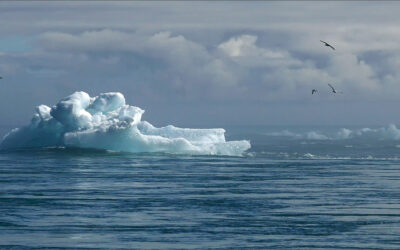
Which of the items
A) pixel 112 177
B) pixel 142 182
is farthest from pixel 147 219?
pixel 112 177

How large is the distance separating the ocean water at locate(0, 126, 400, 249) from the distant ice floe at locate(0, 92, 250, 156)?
7.12 m

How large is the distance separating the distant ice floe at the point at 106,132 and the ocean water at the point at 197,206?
712 cm

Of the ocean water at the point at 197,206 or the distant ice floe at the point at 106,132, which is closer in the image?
the ocean water at the point at 197,206

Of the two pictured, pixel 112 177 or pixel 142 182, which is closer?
pixel 142 182

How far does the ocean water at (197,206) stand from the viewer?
93.0ft

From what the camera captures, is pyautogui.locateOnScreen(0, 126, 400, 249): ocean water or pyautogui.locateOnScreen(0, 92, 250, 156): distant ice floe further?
pyautogui.locateOnScreen(0, 92, 250, 156): distant ice floe

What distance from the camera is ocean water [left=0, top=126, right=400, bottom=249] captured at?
93.0 feet

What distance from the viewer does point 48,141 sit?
75.8m

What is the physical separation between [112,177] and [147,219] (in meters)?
19.6

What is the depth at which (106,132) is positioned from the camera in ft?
233

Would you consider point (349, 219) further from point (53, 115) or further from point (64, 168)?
point (53, 115)

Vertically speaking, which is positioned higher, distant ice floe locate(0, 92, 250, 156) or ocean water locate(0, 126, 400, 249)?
distant ice floe locate(0, 92, 250, 156)

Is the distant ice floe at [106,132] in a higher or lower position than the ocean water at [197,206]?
higher

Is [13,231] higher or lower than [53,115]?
lower
